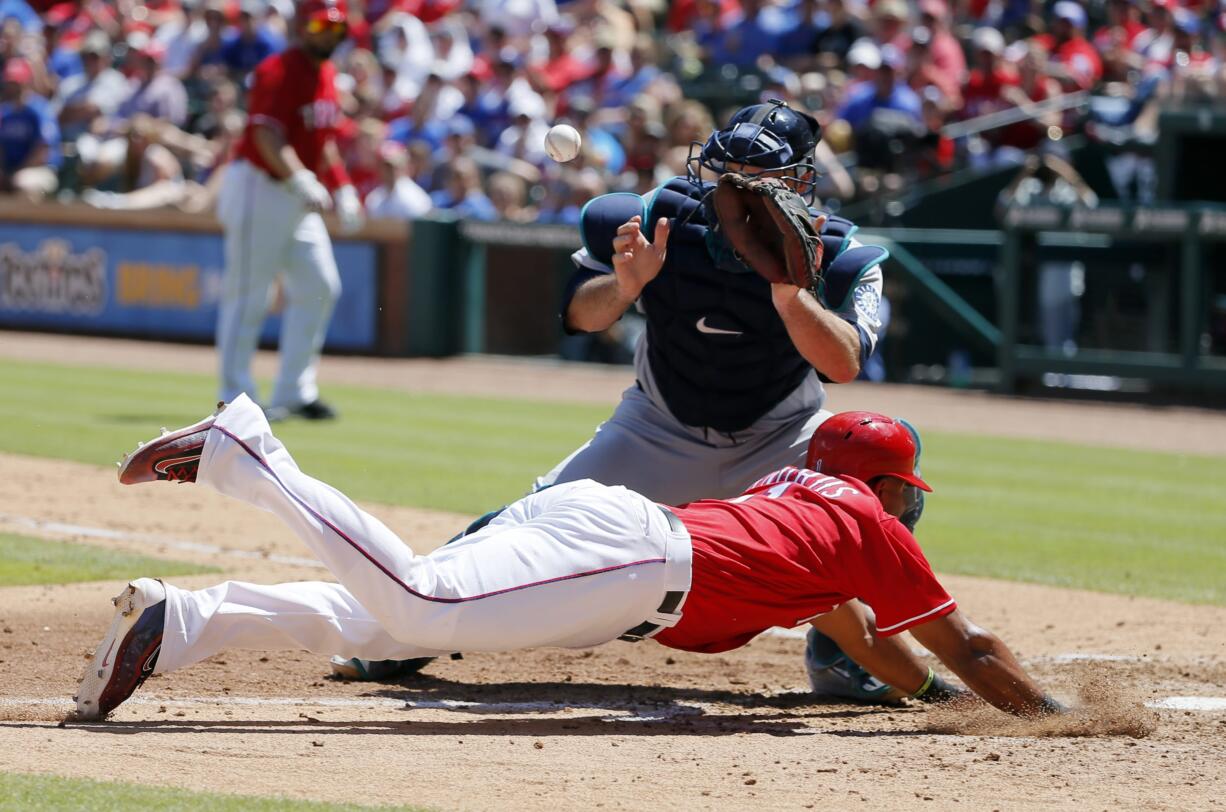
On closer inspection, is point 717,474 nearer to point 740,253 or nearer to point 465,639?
point 740,253

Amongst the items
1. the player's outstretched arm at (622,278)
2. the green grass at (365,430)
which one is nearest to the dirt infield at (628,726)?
the player's outstretched arm at (622,278)

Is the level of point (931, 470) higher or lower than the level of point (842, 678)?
lower

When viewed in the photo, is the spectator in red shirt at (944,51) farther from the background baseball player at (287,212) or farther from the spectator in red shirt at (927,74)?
the background baseball player at (287,212)

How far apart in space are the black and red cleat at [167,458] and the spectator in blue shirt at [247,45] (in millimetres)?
17090

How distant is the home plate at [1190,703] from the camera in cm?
489

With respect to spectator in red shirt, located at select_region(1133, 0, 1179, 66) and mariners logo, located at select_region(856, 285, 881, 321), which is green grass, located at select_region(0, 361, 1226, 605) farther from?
spectator in red shirt, located at select_region(1133, 0, 1179, 66)

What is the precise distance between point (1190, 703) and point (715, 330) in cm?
171

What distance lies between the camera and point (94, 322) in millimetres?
18016

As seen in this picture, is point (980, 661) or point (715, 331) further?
point (715, 331)

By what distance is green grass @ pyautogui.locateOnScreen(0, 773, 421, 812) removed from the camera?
3248mm

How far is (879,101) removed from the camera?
52.1 ft

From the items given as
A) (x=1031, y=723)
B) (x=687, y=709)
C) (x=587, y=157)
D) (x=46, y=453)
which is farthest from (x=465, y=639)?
(x=587, y=157)

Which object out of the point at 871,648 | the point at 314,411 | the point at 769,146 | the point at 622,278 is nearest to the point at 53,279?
the point at 314,411

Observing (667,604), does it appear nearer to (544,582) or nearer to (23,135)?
(544,582)
